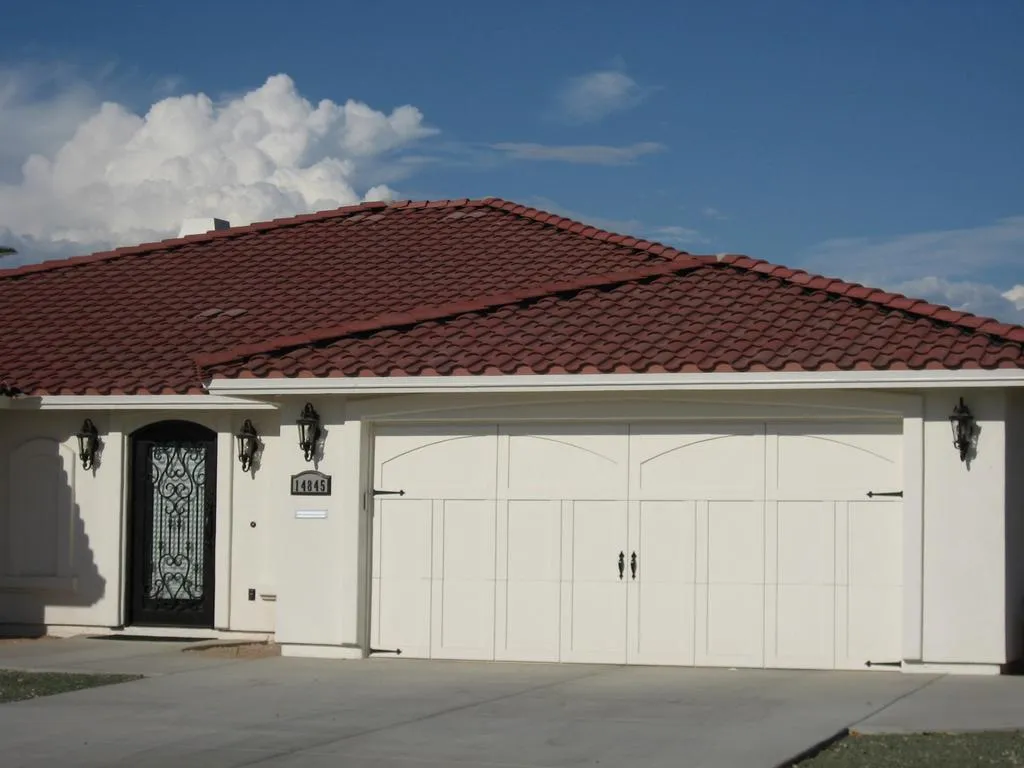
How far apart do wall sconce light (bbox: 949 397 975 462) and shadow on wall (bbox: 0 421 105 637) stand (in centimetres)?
901

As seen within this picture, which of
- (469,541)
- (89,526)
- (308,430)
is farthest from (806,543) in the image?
(89,526)

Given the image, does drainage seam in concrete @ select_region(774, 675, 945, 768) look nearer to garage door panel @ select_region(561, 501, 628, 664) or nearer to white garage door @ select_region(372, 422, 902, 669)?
white garage door @ select_region(372, 422, 902, 669)

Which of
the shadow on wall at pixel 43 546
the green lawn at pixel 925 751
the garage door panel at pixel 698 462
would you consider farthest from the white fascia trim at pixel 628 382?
the green lawn at pixel 925 751

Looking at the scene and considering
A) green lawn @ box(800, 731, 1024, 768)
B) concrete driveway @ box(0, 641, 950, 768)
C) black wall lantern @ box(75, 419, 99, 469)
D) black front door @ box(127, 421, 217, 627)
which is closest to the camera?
green lawn @ box(800, 731, 1024, 768)

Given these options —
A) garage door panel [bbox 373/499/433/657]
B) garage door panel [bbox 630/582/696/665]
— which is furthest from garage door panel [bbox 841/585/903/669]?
garage door panel [bbox 373/499/433/657]

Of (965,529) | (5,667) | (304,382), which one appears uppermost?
(304,382)

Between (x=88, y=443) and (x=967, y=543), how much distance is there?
9.35 m

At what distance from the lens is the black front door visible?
17391mm

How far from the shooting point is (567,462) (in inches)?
580

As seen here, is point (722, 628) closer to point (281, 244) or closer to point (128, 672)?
Answer: point (128, 672)

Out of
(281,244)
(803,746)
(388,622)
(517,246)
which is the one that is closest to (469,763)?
(803,746)

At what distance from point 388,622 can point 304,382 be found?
7.82 ft

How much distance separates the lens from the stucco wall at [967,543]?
44.4 feet

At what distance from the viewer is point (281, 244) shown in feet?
70.9
